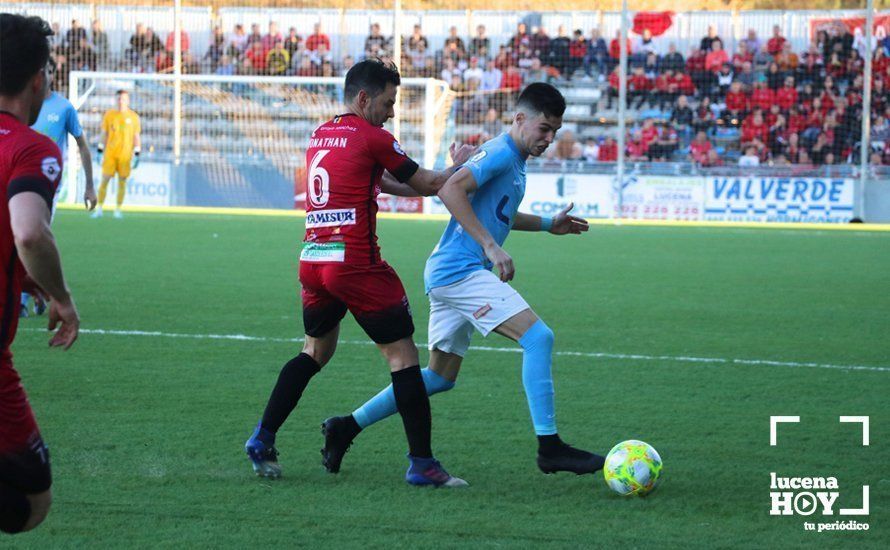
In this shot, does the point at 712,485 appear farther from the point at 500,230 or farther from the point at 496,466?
the point at 500,230

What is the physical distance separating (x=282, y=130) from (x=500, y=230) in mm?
24394

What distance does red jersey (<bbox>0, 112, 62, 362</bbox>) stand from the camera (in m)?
3.38

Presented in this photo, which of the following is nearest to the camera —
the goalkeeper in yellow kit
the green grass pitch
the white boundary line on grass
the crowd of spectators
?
the green grass pitch

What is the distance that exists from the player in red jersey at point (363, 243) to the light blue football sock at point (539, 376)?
45 centimetres

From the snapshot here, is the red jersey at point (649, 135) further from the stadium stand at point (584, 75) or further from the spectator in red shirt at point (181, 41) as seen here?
the spectator in red shirt at point (181, 41)

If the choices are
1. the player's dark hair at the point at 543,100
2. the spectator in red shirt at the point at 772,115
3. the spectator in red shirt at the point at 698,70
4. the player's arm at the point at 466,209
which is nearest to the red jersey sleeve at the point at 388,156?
the player's arm at the point at 466,209

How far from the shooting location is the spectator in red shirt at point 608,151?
28.5 metres

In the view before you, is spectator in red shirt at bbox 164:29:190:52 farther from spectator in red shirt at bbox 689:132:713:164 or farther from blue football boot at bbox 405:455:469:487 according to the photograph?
blue football boot at bbox 405:455:469:487

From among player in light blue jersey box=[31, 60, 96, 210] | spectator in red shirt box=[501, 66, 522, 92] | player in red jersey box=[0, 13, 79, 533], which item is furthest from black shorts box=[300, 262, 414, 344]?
spectator in red shirt box=[501, 66, 522, 92]

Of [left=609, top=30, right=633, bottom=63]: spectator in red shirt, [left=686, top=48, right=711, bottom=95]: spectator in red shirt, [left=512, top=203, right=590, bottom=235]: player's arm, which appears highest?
[left=609, top=30, right=633, bottom=63]: spectator in red shirt

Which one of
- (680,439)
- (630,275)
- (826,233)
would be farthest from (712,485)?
(826,233)

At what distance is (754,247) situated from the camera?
19.6 metres

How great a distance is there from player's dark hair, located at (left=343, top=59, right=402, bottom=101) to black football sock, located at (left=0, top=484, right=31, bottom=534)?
2.46 m

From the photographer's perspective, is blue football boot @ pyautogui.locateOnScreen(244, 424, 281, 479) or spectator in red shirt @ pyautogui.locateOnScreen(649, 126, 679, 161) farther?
spectator in red shirt @ pyautogui.locateOnScreen(649, 126, 679, 161)
